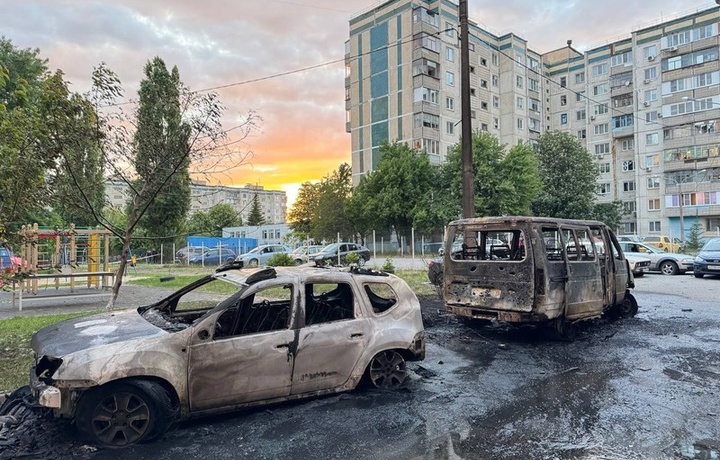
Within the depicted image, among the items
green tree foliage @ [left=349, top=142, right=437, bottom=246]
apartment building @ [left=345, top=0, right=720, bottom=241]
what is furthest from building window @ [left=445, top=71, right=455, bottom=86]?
green tree foliage @ [left=349, top=142, right=437, bottom=246]

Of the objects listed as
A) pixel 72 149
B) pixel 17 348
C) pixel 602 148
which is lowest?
pixel 17 348

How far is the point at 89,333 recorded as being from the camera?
164 inches

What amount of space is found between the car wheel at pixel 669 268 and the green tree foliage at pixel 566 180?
84.7ft

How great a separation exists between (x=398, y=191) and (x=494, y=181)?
27.0ft

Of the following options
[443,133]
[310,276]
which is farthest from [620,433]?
[443,133]

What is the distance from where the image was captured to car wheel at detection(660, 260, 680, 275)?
19.3m

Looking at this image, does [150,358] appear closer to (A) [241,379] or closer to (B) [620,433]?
(A) [241,379]

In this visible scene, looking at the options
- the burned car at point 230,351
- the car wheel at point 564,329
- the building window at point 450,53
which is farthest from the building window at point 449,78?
the burned car at point 230,351

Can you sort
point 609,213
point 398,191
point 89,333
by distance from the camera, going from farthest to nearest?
point 609,213 < point 398,191 < point 89,333

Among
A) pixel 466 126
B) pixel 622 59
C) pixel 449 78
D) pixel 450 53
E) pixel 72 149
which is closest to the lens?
pixel 72 149

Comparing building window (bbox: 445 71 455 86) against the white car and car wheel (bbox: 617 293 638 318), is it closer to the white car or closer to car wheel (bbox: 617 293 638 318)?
the white car

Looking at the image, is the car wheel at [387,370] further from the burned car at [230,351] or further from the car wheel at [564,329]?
the car wheel at [564,329]

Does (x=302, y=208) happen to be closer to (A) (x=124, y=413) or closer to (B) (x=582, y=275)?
(B) (x=582, y=275)

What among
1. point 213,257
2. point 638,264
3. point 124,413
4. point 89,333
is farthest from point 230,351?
point 213,257
